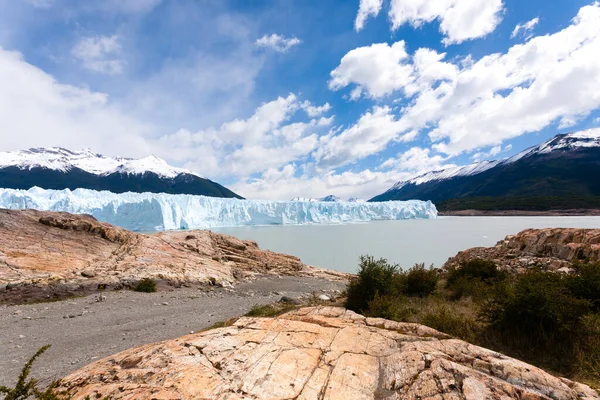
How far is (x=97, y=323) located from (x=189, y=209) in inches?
1996

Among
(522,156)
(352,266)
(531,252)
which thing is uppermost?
(522,156)

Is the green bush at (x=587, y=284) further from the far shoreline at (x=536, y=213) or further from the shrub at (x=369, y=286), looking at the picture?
the far shoreline at (x=536, y=213)

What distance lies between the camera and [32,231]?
1448 cm

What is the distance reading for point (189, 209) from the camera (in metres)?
56.7

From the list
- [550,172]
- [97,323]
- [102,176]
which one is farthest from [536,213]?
[102,176]

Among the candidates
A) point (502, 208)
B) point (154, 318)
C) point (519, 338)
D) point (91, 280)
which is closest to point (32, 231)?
point (91, 280)

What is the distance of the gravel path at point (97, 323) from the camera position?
6066 mm

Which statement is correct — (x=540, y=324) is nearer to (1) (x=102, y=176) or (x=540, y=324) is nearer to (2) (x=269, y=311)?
(2) (x=269, y=311)

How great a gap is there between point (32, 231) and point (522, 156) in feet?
746

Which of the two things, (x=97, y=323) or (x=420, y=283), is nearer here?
(x=97, y=323)

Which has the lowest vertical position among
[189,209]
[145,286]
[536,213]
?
[536,213]

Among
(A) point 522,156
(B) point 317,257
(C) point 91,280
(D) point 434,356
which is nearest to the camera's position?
(D) point 434,356

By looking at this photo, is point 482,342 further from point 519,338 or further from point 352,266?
point 352,266

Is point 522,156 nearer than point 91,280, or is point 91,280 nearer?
point 91,280
